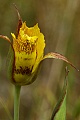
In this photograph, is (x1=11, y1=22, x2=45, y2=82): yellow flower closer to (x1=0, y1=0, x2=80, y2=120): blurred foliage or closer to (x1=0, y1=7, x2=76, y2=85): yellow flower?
(x1=0, y1=7, x2=76, y2=85): yellow flower

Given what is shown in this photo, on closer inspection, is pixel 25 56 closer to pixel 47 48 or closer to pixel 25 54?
pixel 25 54

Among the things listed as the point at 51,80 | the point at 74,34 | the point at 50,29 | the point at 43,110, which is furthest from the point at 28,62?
the point at 50,29

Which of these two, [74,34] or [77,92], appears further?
[74,34]

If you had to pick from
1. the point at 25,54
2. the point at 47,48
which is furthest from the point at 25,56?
the point at 47,48

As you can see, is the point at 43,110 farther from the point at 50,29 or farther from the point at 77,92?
the point at 50,29

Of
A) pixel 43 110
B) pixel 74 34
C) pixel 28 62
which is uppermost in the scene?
pixel 74 34
